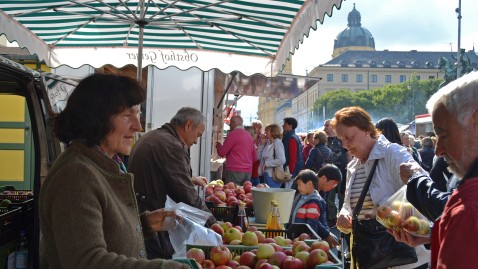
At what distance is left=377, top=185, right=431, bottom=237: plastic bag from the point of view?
259 centimetres

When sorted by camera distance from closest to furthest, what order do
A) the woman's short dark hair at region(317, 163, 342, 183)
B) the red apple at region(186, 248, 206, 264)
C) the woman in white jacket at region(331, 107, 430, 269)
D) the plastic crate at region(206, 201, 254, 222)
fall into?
the red apple at region(186, 248, 206, 264) → the woman in white jacket at region(331, 107, 430, 269) → the plastic crate at region(206, 201, 254, 222) → the woman's short dark hair at region(317, 163, 342, 183)

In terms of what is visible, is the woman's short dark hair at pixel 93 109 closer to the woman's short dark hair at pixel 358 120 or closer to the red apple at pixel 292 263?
the red apple at pixel 292 263

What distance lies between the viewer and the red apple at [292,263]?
308cm

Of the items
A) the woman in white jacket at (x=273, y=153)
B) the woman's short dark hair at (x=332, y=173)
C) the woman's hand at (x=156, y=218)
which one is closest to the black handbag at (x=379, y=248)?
the woman's hand at (x=156, y=218)

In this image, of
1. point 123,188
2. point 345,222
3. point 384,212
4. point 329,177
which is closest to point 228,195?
point 329,177

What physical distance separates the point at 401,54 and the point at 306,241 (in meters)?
137

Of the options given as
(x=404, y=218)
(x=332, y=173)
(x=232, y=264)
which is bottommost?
(x=232, y=264)

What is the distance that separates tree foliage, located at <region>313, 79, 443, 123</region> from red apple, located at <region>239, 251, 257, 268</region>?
3641 inches

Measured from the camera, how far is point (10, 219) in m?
3.55

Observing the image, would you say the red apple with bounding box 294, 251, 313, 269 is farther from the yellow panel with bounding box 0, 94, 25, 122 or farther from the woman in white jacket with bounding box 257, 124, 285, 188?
the yellow panel with bounding box 0, 94, 25, 122

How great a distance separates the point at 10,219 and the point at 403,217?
2.33 m

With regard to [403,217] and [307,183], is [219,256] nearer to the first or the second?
[403,217]

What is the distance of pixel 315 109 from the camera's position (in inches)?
4432

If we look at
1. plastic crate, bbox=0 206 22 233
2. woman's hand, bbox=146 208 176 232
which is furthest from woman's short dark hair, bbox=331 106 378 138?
plastic crate, bbox=0 206 22 233
